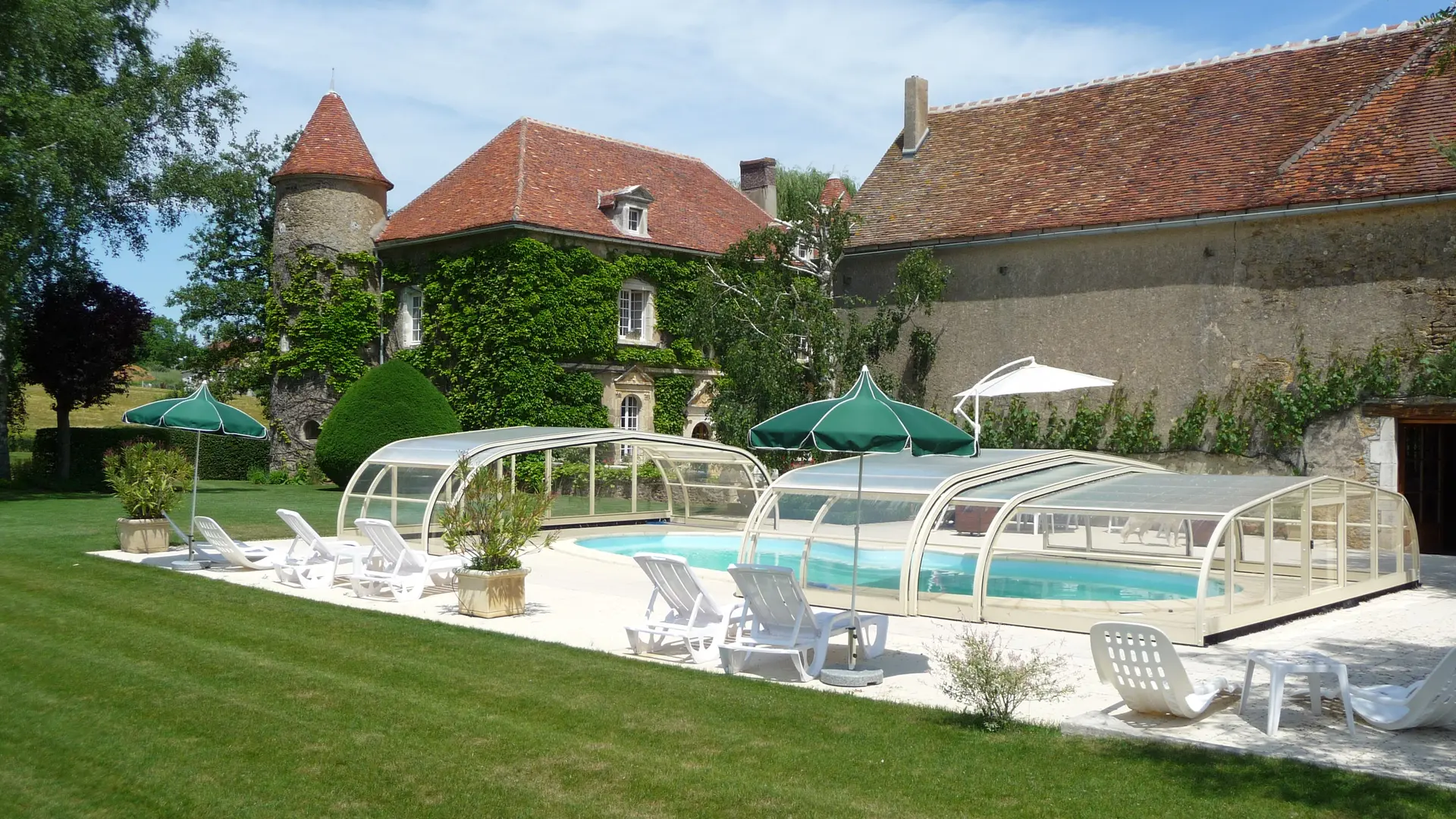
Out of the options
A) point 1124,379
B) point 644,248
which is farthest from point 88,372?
point 1124,379

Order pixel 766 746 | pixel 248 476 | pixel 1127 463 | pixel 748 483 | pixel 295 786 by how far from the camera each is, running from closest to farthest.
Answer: pixel 295 786 → pixel 766 746 → pixel 1127 463 → pixel 748 483 → pixel 248 476

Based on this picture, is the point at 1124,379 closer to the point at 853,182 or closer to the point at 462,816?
the point at 462,816

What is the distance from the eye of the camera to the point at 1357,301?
1950 cm

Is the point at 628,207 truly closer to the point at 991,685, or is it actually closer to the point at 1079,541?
the point at 1079,541

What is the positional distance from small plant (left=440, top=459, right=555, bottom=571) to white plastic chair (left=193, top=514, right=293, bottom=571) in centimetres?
304

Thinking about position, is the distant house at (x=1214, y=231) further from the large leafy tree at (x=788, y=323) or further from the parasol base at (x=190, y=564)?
the parasol base at (x=190, y=564)

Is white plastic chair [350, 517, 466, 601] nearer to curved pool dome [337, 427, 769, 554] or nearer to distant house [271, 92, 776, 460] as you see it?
curved pool dome [337, 427, 769, 554]

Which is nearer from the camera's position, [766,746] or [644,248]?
[766,746]

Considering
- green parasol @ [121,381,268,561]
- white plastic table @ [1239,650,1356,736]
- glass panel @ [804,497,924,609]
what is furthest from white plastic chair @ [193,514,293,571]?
white plastic table @ [1239,650,1356,736]

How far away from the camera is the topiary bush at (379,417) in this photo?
26797 mm

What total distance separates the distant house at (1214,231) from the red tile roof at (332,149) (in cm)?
1325

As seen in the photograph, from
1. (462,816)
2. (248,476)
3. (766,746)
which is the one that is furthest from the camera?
(248,476)

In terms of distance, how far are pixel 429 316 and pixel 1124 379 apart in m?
16.7

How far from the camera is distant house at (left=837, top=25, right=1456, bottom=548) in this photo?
19250mm
